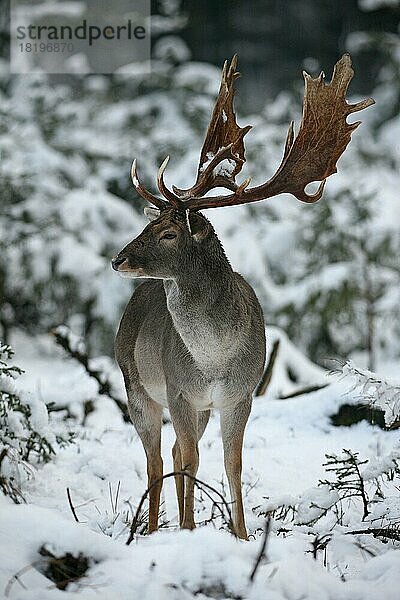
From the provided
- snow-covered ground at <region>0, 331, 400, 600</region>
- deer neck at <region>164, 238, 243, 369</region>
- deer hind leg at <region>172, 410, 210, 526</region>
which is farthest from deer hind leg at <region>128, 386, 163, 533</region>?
deer neck at <region>164, 238, 243, 369</region>

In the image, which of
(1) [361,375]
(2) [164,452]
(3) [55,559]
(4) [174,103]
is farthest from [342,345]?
(3) [55,559]

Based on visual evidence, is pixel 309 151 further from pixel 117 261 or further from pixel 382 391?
pixel 382 391

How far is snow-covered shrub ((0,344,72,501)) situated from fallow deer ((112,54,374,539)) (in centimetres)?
69

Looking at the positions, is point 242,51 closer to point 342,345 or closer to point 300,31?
point 300,31

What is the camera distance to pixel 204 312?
153 inches

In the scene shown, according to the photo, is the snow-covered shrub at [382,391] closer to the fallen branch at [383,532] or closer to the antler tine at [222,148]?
the fallen branch at [383,532]

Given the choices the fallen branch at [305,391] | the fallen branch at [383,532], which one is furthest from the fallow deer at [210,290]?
the fallen branch at [305,391]

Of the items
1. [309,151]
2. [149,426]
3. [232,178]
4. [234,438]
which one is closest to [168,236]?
[232,178]

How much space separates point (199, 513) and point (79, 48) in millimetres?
10834

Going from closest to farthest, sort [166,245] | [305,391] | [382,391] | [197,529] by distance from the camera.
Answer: [197,529] < [382,391] < [166,245] < [305,391]

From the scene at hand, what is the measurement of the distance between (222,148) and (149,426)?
1392 mm

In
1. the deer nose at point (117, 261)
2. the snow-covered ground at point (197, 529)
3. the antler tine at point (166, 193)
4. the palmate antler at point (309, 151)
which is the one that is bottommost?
the snow-covered ground at point (197, 529)

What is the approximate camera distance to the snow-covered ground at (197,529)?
254 centimetres

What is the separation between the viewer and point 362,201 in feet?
36.6
